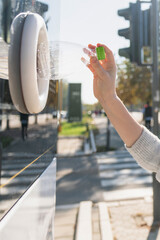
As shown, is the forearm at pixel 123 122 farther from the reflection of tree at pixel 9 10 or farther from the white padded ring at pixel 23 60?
the reflection of tree at pixel 9 10

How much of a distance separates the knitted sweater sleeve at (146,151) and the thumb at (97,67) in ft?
1.00

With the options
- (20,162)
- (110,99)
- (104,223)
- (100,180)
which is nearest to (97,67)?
(110,99)

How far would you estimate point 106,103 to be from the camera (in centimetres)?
117

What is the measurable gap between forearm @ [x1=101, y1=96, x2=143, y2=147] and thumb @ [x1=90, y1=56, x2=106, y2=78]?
0.11 meters

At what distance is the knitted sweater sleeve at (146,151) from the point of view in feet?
3.67

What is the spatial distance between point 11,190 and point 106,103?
561mm

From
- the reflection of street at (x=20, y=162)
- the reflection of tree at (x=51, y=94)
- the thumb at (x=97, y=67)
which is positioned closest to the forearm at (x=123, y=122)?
the thumb at (x=97, y=67)

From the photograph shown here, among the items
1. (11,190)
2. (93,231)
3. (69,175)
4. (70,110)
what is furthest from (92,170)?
(70,110)

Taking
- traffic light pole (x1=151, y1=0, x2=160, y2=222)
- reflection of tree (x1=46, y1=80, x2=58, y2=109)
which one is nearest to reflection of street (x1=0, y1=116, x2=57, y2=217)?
reflection of tree (x1=46, y1=80, x2=58, y2=109)

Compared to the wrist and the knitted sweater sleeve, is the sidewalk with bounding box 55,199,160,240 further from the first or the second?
the wrist

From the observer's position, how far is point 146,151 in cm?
112

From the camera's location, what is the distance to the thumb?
1.11 meters

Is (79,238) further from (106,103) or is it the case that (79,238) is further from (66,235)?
(106,103)

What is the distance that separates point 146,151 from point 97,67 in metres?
A: 0.41
